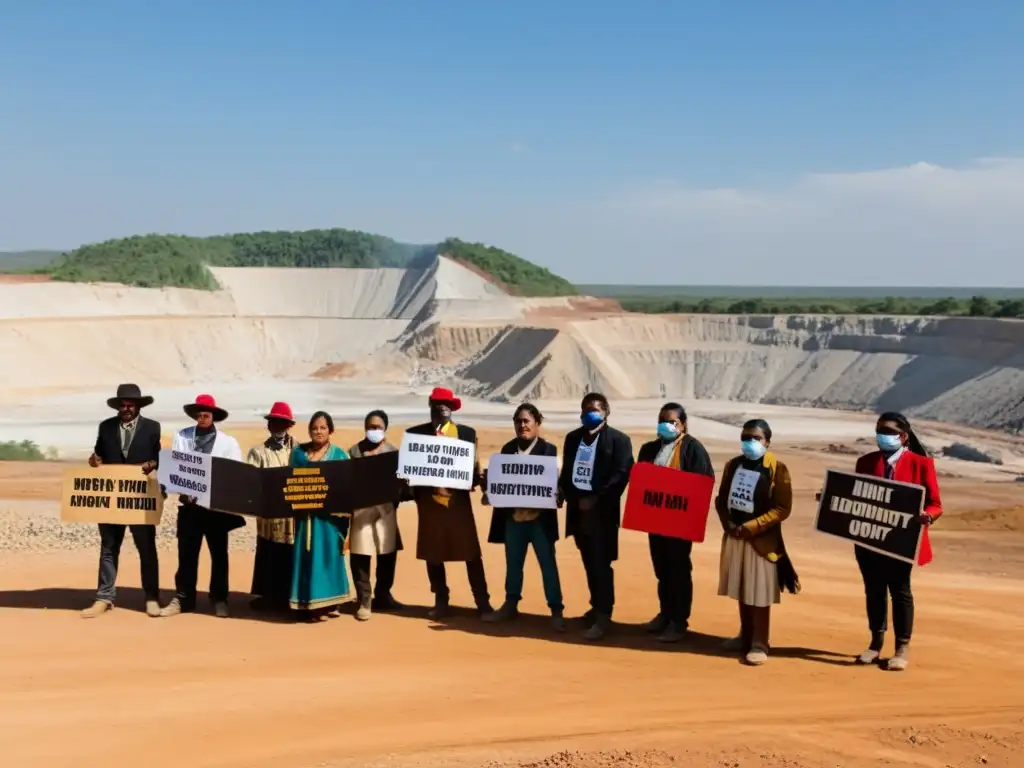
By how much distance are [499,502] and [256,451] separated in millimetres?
2065

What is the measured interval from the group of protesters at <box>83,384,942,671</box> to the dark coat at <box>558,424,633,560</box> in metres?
0.01

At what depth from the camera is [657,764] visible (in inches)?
225

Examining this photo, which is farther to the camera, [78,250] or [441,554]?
[78,250]

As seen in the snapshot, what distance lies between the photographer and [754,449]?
305 inches

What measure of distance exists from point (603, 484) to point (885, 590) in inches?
85.4

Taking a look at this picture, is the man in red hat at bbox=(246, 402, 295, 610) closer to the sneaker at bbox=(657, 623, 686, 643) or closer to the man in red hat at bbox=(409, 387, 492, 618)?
the man in red hat at bbox=(409, 387, 492, 618)

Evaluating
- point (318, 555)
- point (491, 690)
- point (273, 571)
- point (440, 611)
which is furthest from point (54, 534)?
point (491, 690)

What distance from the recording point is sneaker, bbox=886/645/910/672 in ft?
24.8

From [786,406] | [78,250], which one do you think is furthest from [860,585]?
[78,250]

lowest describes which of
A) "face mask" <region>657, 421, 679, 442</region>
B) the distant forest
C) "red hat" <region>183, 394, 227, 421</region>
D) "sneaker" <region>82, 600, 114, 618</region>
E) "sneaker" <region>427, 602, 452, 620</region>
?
"sneaker" <region>82, 600, 114, 618</region>

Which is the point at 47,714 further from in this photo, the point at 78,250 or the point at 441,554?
the point at 78,250

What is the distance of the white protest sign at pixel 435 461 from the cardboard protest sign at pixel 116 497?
2.14 meters

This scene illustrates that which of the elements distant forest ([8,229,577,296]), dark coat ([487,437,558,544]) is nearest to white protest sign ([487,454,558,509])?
dark coat ([487,437,558,544])

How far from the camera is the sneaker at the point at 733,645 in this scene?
8.16 meters
